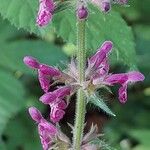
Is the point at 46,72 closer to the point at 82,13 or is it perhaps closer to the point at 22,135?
the point at 82,13

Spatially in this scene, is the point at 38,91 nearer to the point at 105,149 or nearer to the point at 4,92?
the point at 4,92

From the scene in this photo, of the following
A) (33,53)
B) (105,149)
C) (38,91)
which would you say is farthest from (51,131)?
(38,91)

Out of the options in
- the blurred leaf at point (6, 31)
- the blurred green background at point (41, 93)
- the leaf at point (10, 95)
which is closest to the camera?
the leaf at point (10, 95)

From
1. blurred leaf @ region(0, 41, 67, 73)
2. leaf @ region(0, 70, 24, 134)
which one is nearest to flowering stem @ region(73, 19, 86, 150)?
leaf @ region(0, 70, 24, 134)

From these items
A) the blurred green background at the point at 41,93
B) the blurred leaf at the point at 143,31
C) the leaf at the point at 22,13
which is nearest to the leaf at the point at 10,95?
the blurred green background at the point at 41,93

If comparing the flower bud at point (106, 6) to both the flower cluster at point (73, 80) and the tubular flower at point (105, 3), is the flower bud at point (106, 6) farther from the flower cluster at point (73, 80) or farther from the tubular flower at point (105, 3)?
the flower cluster at point (73, 80)

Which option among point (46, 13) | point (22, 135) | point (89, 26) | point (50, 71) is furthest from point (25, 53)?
point (46, 13)
